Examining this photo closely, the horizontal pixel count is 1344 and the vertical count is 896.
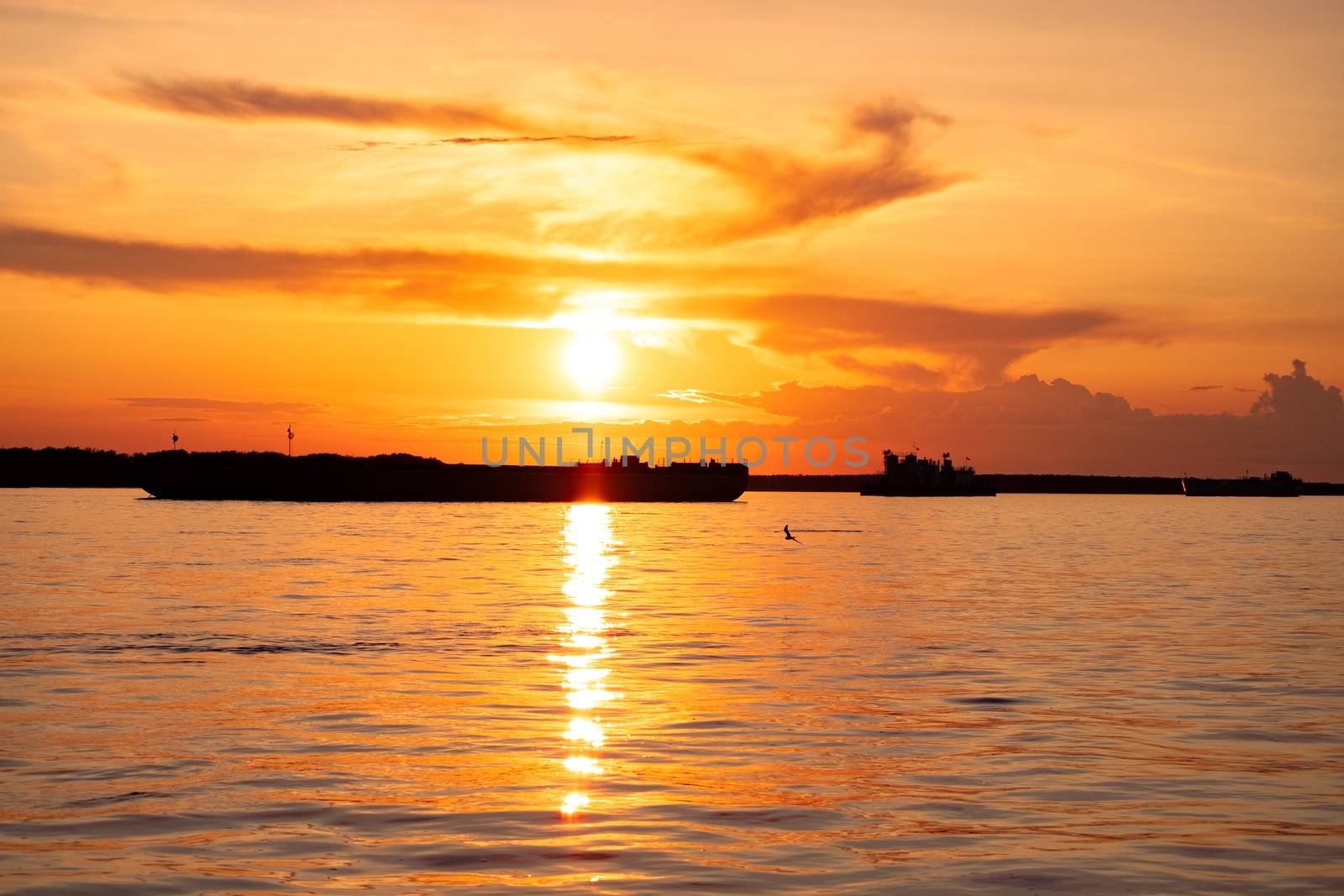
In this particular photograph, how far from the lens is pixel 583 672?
26.3m

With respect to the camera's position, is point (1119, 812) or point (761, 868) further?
point (1119, 812)

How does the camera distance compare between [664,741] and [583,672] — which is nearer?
[664,741]

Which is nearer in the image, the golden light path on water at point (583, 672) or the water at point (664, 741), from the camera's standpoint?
the water at point (664, 741)

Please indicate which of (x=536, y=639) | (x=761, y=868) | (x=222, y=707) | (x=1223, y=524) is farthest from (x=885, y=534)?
(x=761, y=868)

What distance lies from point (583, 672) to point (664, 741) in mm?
7536

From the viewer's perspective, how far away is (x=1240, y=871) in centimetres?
1258

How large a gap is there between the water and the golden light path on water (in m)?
0.11

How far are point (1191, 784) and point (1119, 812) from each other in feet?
6.71

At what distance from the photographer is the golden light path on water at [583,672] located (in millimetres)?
16766

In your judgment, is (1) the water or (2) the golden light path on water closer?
(1) the water

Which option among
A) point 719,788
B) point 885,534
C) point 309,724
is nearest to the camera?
point 719,788

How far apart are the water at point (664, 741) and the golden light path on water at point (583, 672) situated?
0.11 m

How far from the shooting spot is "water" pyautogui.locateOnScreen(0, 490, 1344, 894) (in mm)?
12766

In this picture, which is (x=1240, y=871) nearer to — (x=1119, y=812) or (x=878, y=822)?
(x=1119, y=812)
